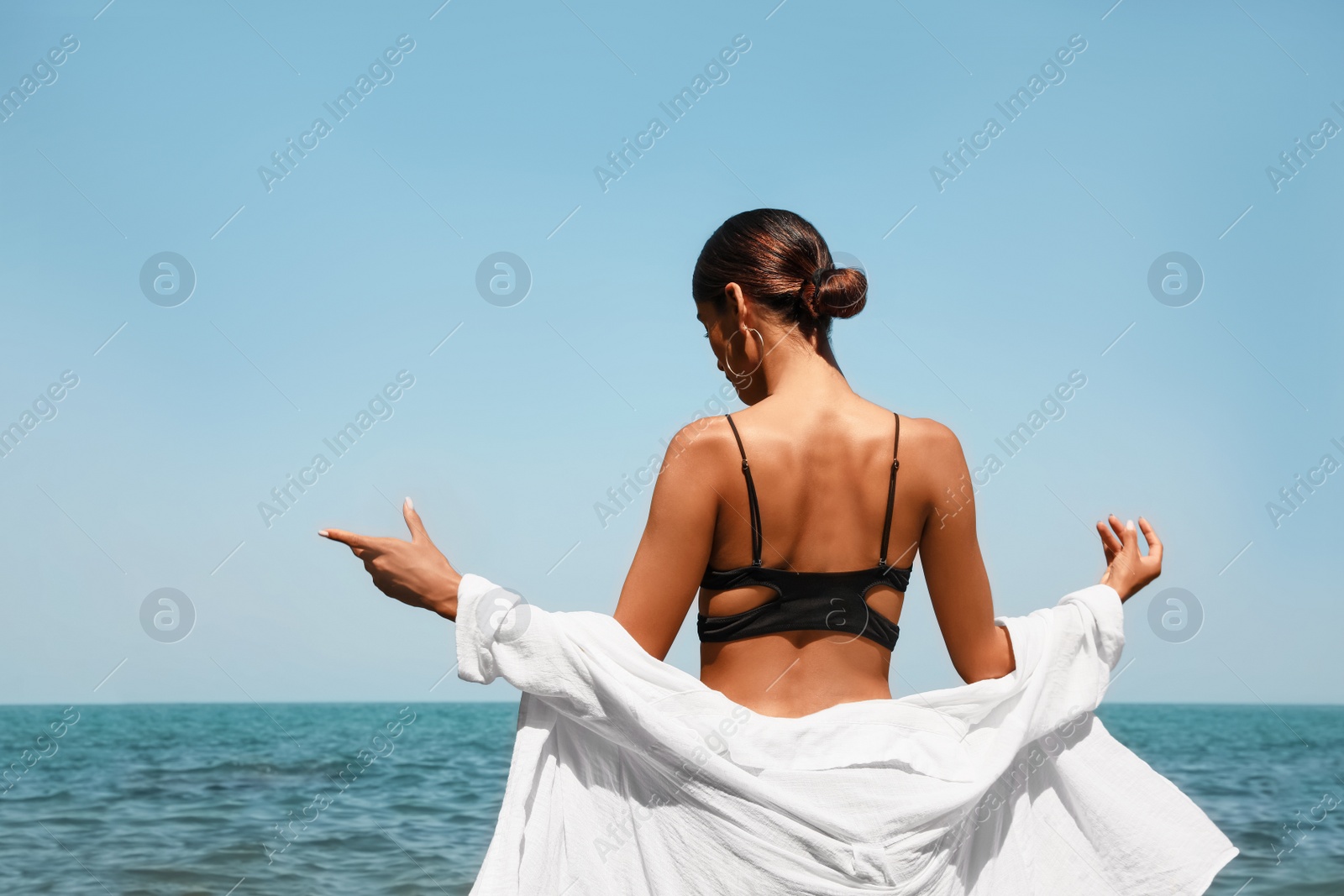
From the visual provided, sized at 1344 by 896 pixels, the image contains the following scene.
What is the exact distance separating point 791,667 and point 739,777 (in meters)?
0.26

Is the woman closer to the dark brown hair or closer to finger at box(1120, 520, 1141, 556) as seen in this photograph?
the dark brown hair

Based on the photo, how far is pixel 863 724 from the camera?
2170mm

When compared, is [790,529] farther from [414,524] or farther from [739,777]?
[414,524]

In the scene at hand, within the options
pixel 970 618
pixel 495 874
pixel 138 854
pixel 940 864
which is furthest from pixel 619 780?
Result: pixel 138 854

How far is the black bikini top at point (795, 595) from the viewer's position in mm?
2164

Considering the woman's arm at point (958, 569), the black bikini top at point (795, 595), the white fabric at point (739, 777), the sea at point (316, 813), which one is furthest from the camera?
the sea at point (316, 813)

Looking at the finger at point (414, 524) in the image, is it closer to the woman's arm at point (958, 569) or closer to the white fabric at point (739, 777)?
the white fabric at point (739, 777)

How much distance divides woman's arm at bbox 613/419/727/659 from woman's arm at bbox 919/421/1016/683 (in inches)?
18.8

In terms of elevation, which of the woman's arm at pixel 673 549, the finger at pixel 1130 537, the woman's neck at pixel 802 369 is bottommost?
the finger at pixel 1130 537

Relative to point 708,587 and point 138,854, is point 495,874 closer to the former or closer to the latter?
point 708,587

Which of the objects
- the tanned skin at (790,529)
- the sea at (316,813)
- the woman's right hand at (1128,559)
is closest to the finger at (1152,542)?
the woman's right hand at (1128,559)

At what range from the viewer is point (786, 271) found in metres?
2.33

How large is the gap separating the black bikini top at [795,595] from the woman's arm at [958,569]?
12 centimetres

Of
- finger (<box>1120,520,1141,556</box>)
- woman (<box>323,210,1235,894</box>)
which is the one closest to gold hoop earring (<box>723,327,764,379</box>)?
woman (<box>323,210,1235,894</box>)
